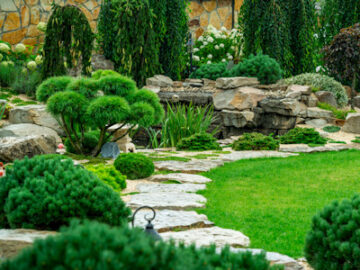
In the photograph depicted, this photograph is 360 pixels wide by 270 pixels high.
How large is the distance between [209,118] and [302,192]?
17.3ft

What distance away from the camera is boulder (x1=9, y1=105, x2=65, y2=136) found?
1018 cm

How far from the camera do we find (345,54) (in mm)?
13797

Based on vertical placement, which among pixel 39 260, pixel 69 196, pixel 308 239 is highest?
pixel 39 260

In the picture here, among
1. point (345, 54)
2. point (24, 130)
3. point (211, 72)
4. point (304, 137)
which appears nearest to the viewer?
point (24, 130)

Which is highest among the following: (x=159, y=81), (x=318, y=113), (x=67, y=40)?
(x=67, y=40)

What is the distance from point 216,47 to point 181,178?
448 inches

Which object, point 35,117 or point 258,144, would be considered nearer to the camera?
point 258,144

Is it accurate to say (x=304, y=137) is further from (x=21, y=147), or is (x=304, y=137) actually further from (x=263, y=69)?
(x=21, y=147)

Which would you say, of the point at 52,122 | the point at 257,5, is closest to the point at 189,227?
the point at 52,122

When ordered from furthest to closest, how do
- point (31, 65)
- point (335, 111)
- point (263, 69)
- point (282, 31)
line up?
point (282, 31) < point (31, 65) < point (263, 69) < point (335, 111)

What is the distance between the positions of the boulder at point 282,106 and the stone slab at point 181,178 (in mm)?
4983

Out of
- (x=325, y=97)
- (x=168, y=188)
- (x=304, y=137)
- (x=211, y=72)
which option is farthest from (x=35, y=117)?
(x=325, y=97)

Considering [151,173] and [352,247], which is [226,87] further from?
[352,247]

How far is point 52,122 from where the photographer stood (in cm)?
1020
